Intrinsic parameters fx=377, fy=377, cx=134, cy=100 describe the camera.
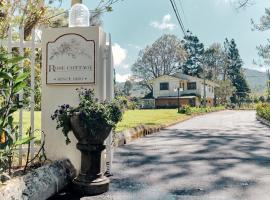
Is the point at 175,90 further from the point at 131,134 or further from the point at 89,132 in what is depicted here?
the point at 89,132

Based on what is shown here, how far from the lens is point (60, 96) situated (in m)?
4.75

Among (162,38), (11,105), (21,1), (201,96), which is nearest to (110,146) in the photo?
(11,105)

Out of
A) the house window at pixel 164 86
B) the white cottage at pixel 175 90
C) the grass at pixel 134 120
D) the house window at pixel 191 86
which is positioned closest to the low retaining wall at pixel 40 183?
the grass at pixel 134 120

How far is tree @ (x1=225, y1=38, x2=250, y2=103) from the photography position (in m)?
82.9

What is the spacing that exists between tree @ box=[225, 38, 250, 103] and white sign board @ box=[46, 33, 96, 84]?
78473 mm

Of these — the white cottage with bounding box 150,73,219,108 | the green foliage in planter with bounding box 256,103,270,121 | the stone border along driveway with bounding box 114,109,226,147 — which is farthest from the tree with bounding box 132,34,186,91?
the stone border along driveway with bounding box 114,109,226,147

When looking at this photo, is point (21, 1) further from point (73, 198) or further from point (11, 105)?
point (73, 198)

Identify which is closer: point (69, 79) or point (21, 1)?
point (69, 79)

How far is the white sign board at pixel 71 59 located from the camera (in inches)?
185

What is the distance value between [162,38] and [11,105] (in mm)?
66282

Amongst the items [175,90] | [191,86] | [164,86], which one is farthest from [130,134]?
[191,86]

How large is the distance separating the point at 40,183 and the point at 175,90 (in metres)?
56.1

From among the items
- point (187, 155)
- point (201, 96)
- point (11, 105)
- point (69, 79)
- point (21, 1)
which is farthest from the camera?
point (201, 96)

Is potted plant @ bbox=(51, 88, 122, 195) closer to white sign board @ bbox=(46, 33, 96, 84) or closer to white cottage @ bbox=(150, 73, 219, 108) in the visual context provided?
white sign board @ bbox=(46, 33, 96, 84)
